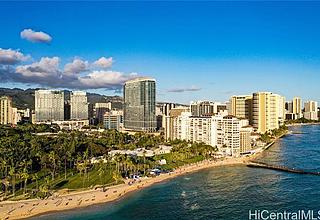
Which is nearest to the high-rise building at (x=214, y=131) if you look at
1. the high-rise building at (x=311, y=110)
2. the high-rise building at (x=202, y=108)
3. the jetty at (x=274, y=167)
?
the jetty at (x=274, y=167)

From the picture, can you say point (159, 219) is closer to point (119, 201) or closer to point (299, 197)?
point (119, 201)

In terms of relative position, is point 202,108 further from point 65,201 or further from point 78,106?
point 65,201

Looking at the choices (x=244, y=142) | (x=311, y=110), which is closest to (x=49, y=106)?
(x=244, y=142)

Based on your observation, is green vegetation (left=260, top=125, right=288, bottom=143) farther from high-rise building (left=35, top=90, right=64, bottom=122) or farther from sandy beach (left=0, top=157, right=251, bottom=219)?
high-rise building (left=35, top=90, right=64, bottom=122)

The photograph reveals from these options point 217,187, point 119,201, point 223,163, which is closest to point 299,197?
point 217,187

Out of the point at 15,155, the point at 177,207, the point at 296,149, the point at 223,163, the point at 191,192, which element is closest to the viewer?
the point at 177,207
